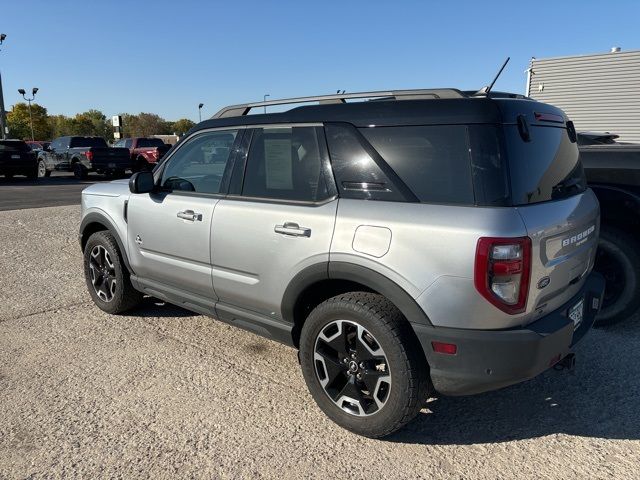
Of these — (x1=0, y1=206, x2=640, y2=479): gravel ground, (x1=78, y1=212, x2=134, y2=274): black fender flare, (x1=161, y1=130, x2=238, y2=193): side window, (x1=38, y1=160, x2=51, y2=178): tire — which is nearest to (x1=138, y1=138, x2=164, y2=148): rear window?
(x1=38, y1=160, x2=51, y2=178): tire

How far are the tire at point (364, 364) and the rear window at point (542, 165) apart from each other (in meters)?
0.90

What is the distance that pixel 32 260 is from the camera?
6.52m

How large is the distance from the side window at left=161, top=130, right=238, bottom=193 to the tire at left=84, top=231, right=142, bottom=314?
93cm

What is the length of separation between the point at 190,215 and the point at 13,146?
64.2 ft

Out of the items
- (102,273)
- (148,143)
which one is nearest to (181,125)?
(148,143)

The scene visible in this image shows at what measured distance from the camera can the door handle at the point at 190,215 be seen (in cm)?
348

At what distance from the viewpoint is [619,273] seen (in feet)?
13.6

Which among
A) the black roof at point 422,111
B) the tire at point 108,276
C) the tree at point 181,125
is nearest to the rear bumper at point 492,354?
the black roof at point 422,111

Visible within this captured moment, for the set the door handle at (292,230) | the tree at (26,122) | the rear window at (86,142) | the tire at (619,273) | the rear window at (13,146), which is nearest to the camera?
the door handle at (292,230)

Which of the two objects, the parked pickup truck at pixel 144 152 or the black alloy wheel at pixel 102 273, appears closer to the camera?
the black alloy wheel at pixel 102 273

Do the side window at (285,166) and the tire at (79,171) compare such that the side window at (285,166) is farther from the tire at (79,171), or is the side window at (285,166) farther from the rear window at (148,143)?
the rear window at (148,143)

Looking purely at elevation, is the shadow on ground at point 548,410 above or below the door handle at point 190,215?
below

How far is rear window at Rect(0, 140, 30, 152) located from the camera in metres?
19.0

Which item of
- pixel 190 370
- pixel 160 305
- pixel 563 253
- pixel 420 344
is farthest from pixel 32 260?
pixel 563 253
